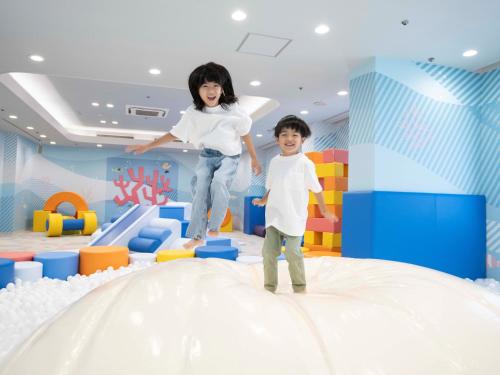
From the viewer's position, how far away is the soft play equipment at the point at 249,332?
834mm

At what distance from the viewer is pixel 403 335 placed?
3.28 ft

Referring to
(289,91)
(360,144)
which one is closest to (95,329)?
(360,144)

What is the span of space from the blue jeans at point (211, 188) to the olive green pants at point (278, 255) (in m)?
0.33

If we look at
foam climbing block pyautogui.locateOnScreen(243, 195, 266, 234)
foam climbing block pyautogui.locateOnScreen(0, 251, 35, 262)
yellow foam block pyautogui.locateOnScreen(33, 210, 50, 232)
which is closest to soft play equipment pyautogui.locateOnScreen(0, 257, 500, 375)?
foam climbing block pyautogui.locateOnScreen(0, 251, 35, 262)

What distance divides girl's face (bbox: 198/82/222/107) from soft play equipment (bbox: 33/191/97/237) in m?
9.75

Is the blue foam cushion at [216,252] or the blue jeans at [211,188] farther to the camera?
the blue foam cushion at [216,252]

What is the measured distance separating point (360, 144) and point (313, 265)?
9.95ft

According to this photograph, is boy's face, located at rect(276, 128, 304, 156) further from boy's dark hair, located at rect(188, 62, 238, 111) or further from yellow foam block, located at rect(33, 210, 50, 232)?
yellow foam block, located at rect(33, 210, 50, 232)

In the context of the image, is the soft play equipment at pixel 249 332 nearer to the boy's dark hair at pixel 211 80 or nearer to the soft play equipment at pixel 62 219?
the boy's dark hair at pixel 211 80

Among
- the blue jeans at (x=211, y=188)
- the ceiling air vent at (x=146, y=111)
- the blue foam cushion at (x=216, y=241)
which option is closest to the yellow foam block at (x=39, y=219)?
the ceiling air vent at (x=146, y=111)

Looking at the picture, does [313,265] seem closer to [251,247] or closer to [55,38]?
[55,38]

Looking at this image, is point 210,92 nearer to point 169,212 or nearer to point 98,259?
point 98,259

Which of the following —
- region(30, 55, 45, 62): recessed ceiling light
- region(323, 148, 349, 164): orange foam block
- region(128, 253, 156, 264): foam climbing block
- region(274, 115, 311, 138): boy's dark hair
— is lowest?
region(128, 253, 156, 264): foam climbing block

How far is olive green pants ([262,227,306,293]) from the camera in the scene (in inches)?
71.2
